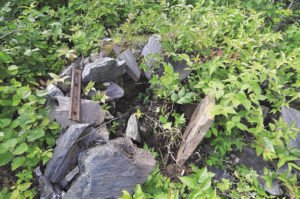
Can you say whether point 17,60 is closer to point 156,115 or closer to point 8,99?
point 8,99

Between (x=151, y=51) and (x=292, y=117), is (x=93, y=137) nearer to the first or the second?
(x=151, y=51)

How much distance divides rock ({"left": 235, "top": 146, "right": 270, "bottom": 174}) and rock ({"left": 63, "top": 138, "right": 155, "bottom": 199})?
3.30ft

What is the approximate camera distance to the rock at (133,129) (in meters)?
2.61

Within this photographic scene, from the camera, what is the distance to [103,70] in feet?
9.14

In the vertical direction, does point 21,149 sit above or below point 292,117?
above

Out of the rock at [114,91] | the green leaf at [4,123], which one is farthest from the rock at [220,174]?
the green leaf at [4,123]

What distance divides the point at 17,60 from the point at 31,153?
1.19m

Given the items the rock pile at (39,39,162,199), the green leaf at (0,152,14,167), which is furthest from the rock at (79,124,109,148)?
the green leaf at (0,152,14,167)

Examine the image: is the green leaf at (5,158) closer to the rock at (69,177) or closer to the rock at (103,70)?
the rock at (69,177)

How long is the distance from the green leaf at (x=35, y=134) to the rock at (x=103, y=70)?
0.71 meters

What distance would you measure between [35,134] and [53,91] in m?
0.50

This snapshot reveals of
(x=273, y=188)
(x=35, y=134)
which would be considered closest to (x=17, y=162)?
(x=35, y=134)

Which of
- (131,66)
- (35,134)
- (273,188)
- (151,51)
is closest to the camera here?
(35,134)

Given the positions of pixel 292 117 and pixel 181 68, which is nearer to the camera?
pixel 292 117
